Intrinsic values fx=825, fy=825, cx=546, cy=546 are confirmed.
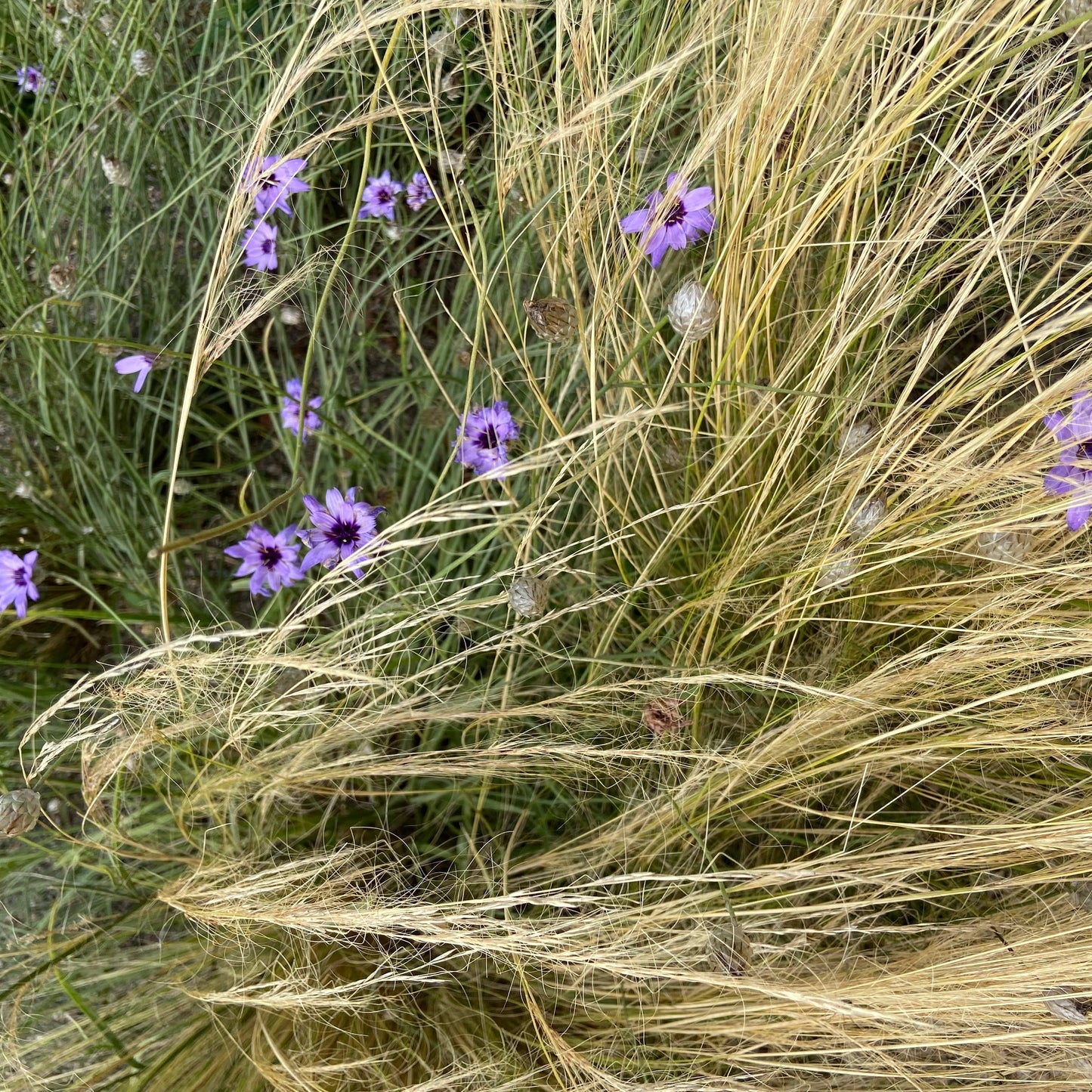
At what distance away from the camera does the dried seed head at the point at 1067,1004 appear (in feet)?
2.34

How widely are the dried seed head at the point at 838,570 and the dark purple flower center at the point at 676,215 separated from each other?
334 millimetres

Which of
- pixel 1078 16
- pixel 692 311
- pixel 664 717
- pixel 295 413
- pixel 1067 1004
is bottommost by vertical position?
pixel 1067 1004

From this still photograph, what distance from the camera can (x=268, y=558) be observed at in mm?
894

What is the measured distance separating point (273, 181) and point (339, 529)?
37 centimetres

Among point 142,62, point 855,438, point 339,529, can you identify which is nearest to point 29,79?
point 142,62

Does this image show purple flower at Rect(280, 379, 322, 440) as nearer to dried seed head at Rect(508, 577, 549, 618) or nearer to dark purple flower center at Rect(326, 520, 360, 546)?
dark purple flower center at Rect(326, 520, 360, 546)

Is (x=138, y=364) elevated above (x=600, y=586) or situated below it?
above

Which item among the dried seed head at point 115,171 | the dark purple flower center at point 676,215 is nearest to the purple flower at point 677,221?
the dark purple flower center at point 676,215

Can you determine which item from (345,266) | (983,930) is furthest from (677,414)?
(983,930)

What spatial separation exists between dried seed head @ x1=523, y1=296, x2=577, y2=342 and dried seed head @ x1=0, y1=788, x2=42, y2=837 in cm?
61

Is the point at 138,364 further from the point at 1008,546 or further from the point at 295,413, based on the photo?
the point at 1008,546

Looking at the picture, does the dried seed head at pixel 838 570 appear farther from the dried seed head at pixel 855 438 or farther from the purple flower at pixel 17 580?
the purple flower at pixel 17 580

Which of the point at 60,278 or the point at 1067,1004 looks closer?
the point at 1067,1004

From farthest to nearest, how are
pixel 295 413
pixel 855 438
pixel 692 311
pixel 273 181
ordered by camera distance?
1. pixel 295 413
2. pixel 273 181
3. pixel 855 438
4. pixel 692 311
